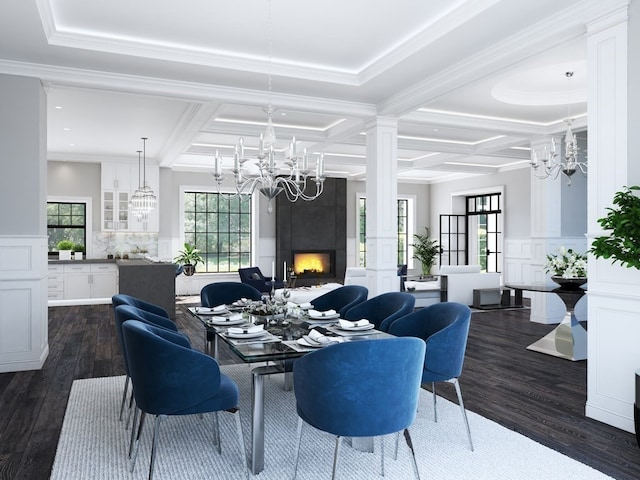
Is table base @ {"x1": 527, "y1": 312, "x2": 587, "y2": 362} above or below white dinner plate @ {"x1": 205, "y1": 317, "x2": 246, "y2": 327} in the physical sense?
below

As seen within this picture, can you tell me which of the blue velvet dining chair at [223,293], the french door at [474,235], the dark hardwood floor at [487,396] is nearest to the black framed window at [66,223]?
the dark hardwood floor at [487,396]

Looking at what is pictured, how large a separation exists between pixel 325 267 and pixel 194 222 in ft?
10.5

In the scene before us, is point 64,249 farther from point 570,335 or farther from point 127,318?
point 570,335

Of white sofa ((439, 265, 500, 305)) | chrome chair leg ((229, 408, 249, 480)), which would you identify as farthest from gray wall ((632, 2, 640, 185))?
white sofa ((439, 265, 500, 305))

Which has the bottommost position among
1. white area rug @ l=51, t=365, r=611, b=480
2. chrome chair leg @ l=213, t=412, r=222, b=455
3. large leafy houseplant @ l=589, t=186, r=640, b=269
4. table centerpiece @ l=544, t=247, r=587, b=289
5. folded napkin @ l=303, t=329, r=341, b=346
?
white area rug @ l=51, t=365, r=611, b=480

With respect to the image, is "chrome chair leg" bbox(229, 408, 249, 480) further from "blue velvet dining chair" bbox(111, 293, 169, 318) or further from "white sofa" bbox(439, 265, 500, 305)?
"white sofa" bbox(439, 265, 500, 305)

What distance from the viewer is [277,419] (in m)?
3.52

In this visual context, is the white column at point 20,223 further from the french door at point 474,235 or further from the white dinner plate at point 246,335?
the french door at point 474,235

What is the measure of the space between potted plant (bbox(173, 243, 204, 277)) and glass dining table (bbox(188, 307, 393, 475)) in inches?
307

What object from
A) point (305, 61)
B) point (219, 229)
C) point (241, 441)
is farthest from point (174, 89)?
point (219, 229)

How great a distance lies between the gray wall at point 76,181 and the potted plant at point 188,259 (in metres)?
1.78

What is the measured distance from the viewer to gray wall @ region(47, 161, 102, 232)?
10.1m

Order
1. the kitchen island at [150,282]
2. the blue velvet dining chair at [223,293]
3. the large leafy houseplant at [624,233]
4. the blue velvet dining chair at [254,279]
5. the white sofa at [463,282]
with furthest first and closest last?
the blue velvet dining chair at [254,279], the white sofa at [463,282], the kitchen island at [150,282], the blue velvet dining chair at [223,293], the large leafy houseplant at [624,233]

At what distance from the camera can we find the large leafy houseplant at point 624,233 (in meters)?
2.90
